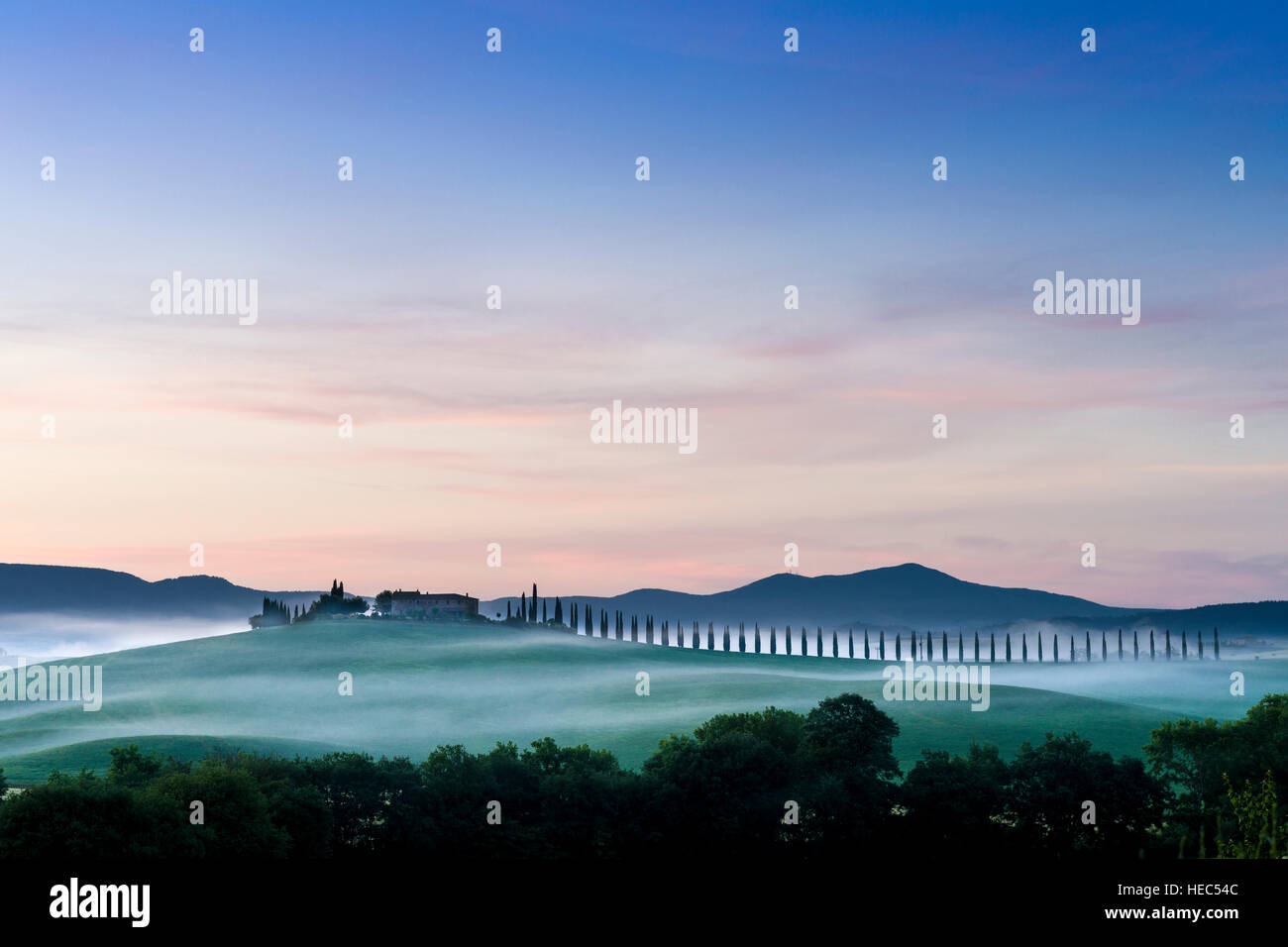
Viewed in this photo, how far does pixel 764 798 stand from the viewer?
9431cm

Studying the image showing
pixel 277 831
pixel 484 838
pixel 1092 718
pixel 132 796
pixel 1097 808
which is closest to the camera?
pixel 132 796

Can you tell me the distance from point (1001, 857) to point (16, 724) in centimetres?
14677

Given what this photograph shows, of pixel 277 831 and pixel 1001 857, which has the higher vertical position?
pixel 277 831

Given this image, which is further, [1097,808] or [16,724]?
[16,724]

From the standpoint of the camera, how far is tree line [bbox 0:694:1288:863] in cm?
9106

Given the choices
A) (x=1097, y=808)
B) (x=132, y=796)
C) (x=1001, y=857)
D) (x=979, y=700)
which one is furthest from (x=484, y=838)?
(x=979, y=700)

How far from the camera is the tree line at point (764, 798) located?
91062 mm

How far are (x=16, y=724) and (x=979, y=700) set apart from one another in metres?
144

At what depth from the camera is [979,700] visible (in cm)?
17988
